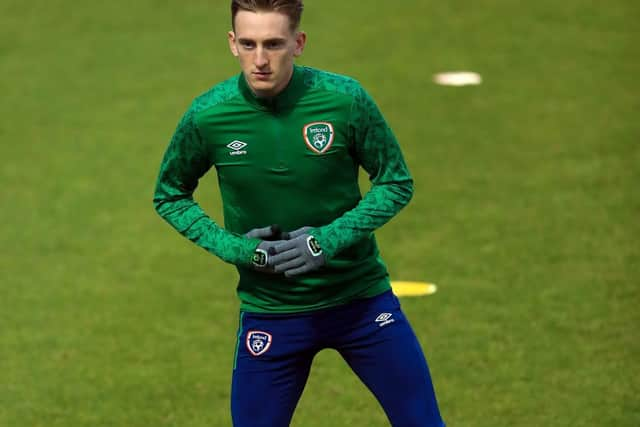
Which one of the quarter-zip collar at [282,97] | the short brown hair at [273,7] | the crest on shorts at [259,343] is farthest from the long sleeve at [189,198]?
the short brown hair at [273,7]

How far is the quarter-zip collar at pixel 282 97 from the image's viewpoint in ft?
16.8

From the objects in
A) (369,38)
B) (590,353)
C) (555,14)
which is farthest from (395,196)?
(555,14)

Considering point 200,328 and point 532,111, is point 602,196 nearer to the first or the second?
point 532,111

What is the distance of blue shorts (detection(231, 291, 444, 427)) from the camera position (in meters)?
5.30

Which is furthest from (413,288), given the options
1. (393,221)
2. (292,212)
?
(292,212)

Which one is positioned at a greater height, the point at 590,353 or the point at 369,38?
the point at 369,38

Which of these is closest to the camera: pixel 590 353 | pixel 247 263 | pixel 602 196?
pixel 247 263

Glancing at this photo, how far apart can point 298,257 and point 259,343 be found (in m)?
0.52

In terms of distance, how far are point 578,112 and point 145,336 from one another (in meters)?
5.72

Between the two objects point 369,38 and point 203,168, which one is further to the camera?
point 369,38

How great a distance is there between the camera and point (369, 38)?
14.7 m

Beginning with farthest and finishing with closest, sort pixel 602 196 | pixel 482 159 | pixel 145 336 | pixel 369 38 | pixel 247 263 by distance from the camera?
1. pixel 369 38
2. pixel 482 159
3. pixel 602 196
4. pixel 145 336
5. pixel 247 263

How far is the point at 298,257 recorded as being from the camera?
5000 millimetres

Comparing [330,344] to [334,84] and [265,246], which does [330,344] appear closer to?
[265,246]
